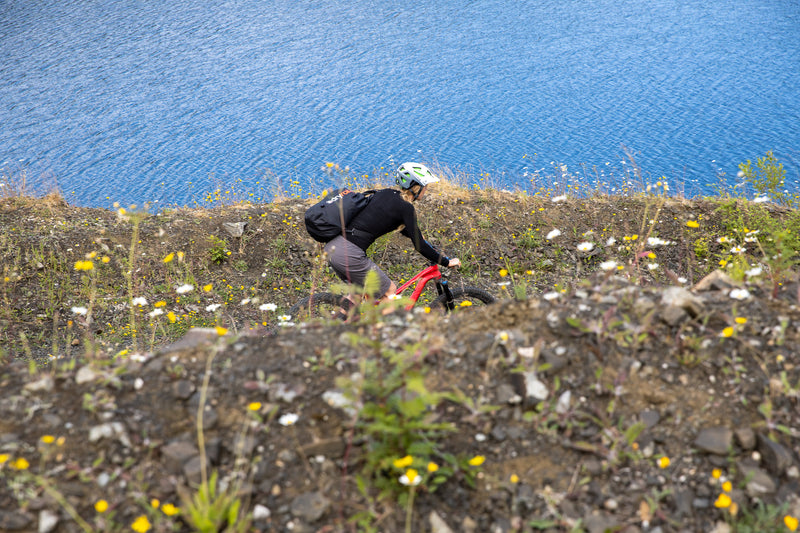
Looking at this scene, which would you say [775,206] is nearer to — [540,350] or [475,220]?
[475,220]

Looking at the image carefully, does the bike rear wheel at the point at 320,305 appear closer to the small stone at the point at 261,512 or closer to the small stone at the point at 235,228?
the small stone at the point at 235,228

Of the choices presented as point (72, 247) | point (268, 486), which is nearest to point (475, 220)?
point (72, 247)

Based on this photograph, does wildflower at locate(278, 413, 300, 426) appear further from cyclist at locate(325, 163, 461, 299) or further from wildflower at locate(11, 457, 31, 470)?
cyclist at locate(325, 163, 461, 299)

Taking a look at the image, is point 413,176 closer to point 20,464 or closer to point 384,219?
point 384,219

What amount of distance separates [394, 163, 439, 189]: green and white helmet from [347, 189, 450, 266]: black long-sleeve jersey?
16cm

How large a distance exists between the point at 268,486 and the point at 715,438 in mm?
2201

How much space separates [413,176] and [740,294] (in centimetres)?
339

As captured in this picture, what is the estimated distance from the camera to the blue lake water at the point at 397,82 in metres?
16.8

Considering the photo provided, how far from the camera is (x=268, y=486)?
8.97 ft

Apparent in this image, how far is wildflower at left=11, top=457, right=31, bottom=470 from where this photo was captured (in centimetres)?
254

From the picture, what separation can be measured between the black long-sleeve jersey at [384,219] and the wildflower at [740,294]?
3040 mm

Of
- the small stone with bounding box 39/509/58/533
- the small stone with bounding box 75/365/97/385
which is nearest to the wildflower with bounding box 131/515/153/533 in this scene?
the small stone with bounding box 39/509/58/533

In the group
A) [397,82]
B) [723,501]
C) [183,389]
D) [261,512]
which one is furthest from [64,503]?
[397,82]

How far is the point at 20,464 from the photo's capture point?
2.54 metres
